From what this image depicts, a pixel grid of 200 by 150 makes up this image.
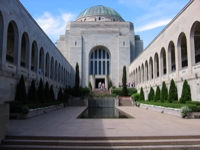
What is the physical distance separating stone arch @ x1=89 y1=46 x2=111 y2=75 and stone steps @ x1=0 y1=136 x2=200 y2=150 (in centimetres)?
3803

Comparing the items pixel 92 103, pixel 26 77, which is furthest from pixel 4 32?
pixel 92 103

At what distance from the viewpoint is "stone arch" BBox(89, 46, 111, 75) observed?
45.4 meters

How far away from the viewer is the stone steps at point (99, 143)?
6.78 meters

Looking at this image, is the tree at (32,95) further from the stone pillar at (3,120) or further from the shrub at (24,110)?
the stone pillar at (3,120)

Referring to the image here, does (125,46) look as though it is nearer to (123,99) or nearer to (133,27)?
(133,27)

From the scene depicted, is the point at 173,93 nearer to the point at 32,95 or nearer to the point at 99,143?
the point at 32,95

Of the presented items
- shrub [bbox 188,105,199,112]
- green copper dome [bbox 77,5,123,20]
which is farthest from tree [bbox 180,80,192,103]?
green copper dome [bbox 77,5,123,20]

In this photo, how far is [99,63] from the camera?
45906 millimetres

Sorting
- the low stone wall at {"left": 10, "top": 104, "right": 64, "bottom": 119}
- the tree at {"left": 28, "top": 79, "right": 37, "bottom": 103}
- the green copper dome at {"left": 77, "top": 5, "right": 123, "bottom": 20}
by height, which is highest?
the green copper dome at {"left": 77, "top": 5, "right": 123, "bottom": 20}

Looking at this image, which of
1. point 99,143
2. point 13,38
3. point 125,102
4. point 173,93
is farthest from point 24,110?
point 125,102

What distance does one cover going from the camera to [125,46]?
1738 inches

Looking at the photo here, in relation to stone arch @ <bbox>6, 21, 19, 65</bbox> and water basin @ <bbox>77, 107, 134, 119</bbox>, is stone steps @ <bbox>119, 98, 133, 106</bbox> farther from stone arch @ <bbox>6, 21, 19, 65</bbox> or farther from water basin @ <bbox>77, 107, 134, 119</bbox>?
stone arch @ <bbox>6, 21, 19, 65</bbox>

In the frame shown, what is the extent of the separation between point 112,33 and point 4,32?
33472mm

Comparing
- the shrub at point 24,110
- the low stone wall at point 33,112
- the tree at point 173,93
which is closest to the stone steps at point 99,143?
the shrub at point 24,110
